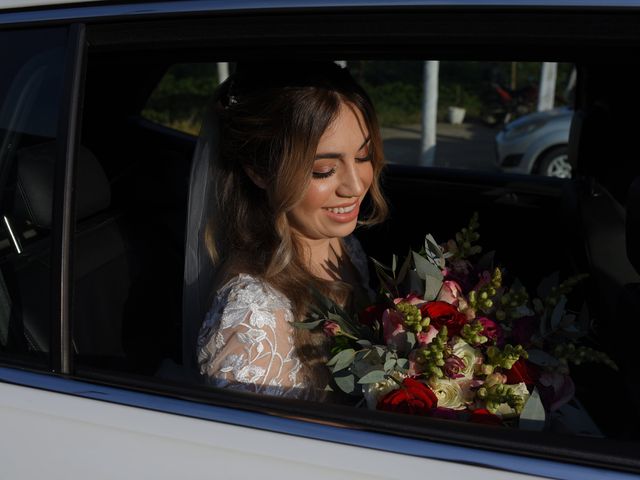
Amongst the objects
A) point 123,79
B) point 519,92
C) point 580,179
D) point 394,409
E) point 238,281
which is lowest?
point 394,409

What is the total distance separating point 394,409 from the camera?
1420mm

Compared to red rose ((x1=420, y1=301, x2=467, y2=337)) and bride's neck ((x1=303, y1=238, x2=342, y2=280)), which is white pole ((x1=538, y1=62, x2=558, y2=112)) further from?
red rose ((x1=420, y1=301, x2=467, y2=337))

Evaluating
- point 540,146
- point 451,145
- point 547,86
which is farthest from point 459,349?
point 547,86

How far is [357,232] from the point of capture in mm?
2797

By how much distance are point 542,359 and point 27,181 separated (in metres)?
1.24

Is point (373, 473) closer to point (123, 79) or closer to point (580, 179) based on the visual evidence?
point (123, 79)

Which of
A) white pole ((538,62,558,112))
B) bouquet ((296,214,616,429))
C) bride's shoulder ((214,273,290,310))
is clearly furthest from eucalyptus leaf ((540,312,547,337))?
white pole ((538,62,558,112))

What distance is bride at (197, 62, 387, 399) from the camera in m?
1.71

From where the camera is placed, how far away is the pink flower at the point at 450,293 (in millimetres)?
1664

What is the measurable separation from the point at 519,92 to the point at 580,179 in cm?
1087

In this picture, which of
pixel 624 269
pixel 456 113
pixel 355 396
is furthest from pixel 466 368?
pixel 456 113

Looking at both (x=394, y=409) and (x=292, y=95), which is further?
(x=292, y=95)

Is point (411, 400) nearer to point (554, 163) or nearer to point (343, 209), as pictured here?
point (343, 209)

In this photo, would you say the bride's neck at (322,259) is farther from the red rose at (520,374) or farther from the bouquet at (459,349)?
the red rose at (520,374)
